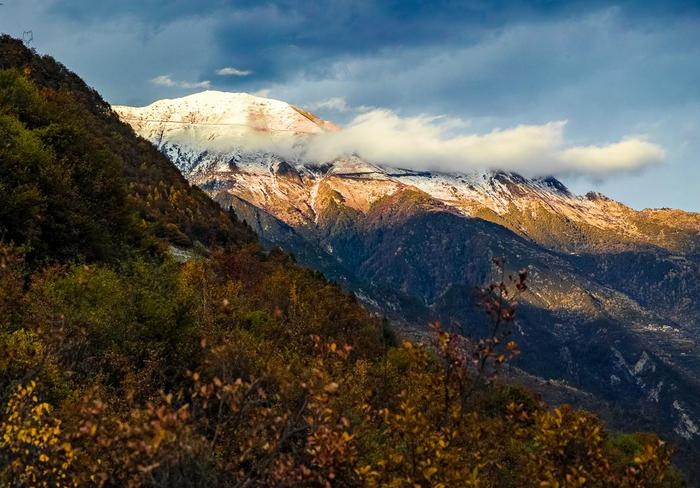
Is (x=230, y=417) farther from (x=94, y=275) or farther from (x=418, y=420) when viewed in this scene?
(x=94, y=275)

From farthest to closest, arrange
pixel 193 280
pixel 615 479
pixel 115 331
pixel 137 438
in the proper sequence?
1. pixel 193 280
2. pixel 115 331
3. pixel 615 479
4. pixel 137 438

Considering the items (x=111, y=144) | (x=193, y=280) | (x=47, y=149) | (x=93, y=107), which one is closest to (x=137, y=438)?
(x=47, y=149)

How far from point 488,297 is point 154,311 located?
98.1ft

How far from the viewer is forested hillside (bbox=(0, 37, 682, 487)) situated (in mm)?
14406

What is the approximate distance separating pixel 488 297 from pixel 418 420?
3378mm

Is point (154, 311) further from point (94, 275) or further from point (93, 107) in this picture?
point (93, 107)

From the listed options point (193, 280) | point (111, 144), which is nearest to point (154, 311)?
point (193, 280)

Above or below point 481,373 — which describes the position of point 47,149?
above

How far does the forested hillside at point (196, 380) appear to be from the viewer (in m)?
14.4

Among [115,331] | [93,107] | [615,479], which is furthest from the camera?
[93,107]

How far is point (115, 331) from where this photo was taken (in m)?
37.7

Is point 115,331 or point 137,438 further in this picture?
point 115,331

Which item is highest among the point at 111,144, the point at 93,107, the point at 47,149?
the point at 93,107

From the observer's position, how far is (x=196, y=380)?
542 inches
